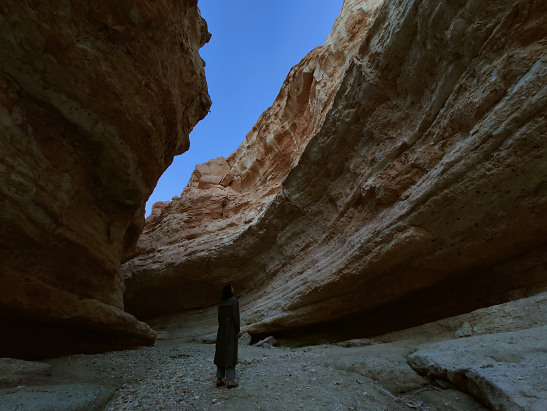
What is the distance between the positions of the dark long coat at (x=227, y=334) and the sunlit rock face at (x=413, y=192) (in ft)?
10.7

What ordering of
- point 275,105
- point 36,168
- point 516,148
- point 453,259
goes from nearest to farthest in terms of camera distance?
1. point 516,148
2. point 36,168
3. point 453,259
4. point 275,105

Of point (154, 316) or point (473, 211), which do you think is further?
point (154, 316)

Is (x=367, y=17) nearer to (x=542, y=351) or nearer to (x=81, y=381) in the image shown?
(x=542, y=351)

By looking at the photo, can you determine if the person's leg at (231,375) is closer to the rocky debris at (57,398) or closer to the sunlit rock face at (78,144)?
the rocky debris at (57,398)

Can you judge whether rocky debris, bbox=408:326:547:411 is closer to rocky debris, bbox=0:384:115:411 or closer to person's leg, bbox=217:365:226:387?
person's leg, bbox=217:365:226:387

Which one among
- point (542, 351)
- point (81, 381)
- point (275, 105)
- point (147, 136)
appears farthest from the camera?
point (275, 105)

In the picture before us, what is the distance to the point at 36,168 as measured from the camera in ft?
15.4

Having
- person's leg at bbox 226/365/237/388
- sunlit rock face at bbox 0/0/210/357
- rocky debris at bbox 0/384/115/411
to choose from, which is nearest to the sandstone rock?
sunlit rock face at bbox 0/0/210/357

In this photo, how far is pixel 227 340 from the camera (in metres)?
4.00

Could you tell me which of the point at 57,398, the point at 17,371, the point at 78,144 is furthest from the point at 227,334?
the point at 78,144

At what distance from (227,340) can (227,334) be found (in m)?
0.08

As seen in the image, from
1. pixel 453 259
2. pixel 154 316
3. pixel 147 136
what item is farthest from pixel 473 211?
pixel 154 316

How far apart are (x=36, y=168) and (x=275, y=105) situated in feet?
49.4

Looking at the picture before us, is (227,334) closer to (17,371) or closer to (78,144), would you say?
(17,371)
